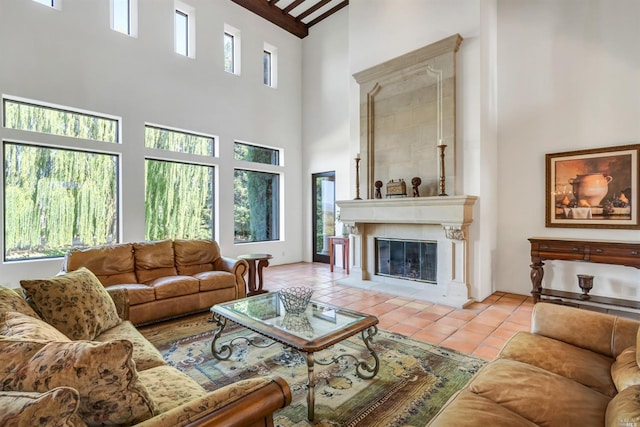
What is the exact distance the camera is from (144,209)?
5262 millimetres

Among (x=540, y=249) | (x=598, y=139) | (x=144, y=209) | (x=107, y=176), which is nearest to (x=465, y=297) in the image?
(x=540, y=249)

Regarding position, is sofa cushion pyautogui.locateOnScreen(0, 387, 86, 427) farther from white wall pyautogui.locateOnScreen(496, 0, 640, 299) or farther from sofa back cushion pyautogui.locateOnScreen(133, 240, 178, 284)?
white wall pyautogui.locateOnScreen(496, 0, 640, 299)

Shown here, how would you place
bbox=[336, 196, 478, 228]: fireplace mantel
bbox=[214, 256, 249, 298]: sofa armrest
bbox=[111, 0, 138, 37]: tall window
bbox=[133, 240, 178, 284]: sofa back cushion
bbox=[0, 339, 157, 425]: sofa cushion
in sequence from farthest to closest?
bbox=[111, 0, 138, 37]: tall window, bbox=[214, 256, 249, 298]: sofa armrest, bbox=[336, 196, 478, 228]: fireplace mantel, bbox=[133, 240, 178, 284]: sofa back cushion, bbox=[0, 339, 157, 425]: sofa cushion

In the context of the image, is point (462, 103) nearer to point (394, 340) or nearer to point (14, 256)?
point (394, 340)

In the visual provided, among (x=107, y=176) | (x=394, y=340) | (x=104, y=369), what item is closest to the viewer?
(x=104, y=369)

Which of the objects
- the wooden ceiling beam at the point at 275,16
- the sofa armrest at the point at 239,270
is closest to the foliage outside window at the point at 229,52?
the wooden ceiling beam at the point at 275,16

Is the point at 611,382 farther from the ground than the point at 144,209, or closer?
Result: closer

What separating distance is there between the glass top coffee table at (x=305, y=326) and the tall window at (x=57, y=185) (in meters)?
3.48

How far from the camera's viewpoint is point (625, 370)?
4.68ft

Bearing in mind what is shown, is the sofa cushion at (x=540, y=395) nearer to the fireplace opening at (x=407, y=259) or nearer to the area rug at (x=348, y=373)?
the area rug at (x=348, y=373)

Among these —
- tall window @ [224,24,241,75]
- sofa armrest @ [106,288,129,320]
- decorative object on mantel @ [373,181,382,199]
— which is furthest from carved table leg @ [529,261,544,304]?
tall window @ [224,24,241,75]

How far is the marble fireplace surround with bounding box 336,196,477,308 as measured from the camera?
4.13 meters

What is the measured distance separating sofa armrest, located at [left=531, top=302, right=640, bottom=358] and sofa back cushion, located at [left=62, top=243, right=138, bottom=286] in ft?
13.5

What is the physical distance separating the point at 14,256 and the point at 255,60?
5.39 metres
